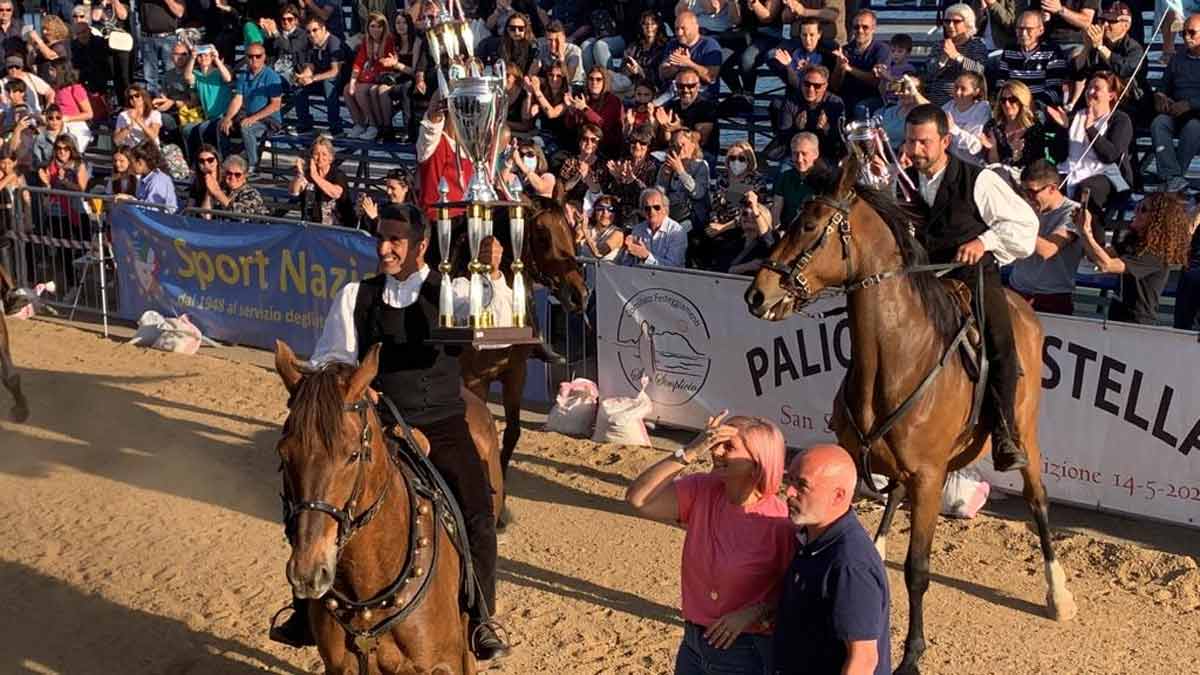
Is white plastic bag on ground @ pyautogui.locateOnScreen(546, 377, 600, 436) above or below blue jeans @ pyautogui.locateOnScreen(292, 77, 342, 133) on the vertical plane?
below

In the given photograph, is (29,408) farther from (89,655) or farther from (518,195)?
(518,195)

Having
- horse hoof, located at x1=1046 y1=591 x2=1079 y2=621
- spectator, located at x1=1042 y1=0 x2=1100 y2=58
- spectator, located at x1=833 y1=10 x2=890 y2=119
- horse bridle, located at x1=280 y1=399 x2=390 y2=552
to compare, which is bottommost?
horse hoof, located at x1=1046 y1=591 x2=1079 y2=621

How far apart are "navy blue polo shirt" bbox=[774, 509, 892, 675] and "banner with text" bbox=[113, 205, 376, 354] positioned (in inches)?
364

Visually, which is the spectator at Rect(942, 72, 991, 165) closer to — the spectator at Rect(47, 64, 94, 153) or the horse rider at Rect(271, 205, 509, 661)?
the horse rider at Rect(271, 205, 509, 661)

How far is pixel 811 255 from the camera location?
7.62m

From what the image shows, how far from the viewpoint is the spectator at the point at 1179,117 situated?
12.8 metres

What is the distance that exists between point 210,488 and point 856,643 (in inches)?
292

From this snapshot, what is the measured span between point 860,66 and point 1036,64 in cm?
178

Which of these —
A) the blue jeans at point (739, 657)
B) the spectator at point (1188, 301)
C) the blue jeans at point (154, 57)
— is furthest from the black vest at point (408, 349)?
the blue jeans at point (154, 57)

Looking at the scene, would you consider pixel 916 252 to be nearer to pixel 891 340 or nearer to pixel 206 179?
pixel 891 340

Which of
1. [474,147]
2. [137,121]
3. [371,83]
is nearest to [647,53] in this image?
[371,83]

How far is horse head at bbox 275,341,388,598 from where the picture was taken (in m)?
4.88

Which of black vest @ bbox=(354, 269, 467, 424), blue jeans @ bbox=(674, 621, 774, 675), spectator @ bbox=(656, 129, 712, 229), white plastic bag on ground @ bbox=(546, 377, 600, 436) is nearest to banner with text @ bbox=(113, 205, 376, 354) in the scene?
white plastic bag on ground @ bbox=(546, 377, 600, 436)

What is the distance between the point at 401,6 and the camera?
67.6 feet
